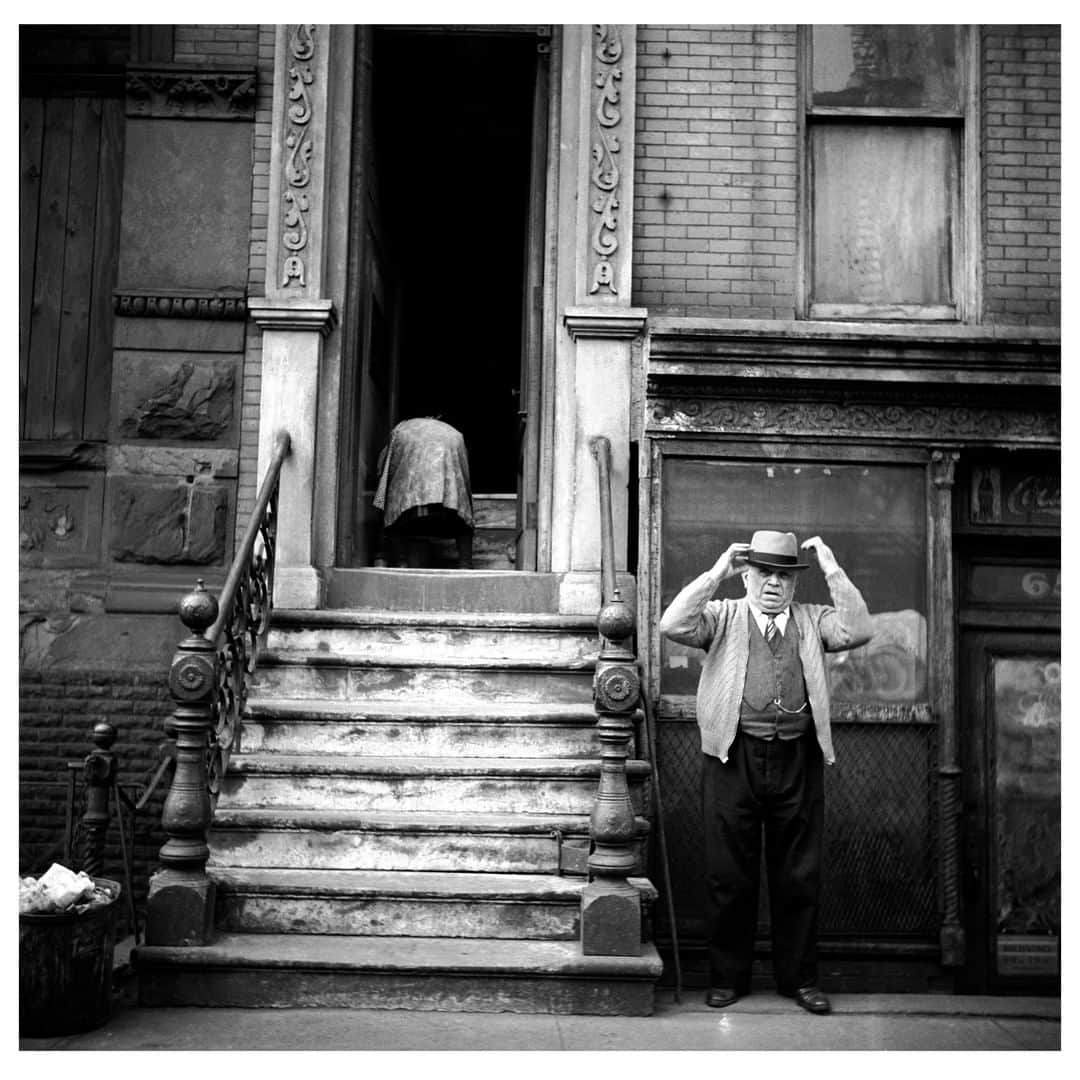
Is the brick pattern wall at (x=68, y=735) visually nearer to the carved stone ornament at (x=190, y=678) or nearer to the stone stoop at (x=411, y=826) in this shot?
the stone stoop at (x=411, y=826)

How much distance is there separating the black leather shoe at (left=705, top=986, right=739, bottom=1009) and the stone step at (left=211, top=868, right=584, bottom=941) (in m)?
0.65

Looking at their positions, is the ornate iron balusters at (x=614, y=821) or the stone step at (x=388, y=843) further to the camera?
the stone step at (x=388, y=843)

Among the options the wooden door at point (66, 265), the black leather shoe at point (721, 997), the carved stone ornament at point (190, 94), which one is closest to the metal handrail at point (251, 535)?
the wooden door at point (66, 265)

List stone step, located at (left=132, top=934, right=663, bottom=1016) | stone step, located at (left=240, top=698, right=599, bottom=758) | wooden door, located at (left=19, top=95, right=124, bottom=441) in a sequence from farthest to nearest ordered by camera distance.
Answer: wooden door, located at (left=19, top=95, right=124, bottom=441)
stone step, located at (left=240, top=698, right=599, bottom=758)
stone step, located at (left=132, top=934, right=663, bottom=1016)

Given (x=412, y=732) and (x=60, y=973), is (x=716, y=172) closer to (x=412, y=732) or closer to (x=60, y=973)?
(x=412, y=732)

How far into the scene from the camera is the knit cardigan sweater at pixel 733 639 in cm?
598

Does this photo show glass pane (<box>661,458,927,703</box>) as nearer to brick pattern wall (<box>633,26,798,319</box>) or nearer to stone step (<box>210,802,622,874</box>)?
brick pattern wall (<box>633,26,798,319</box>)

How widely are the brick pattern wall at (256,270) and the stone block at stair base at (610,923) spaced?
354 centimetres

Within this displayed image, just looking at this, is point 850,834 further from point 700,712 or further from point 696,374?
point 696,374

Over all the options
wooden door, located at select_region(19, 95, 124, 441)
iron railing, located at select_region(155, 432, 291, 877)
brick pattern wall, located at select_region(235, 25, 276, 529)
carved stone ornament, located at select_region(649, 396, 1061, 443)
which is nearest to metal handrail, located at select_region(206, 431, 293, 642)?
iron railing, located at select_region(155, 432, 291, 877)

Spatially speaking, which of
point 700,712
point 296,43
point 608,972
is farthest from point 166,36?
point 608,972

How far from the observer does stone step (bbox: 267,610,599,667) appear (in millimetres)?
7391

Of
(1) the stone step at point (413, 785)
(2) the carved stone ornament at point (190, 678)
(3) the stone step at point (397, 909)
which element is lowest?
(3) the stone step at point (397, 909)

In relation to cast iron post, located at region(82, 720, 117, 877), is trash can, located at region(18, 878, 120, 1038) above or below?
below
